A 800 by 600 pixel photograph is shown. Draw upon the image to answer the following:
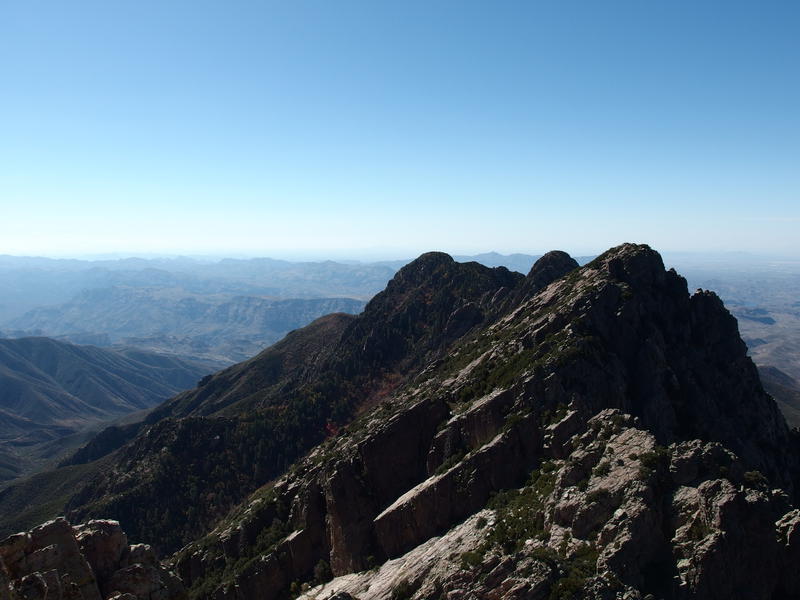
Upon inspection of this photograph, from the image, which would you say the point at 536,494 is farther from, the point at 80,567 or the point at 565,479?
the point at 80,567

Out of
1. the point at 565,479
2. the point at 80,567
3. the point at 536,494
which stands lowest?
the point at 536,494

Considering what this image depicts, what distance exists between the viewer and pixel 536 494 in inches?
1532

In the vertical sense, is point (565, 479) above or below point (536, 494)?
above

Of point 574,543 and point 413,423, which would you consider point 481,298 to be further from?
point 574,543

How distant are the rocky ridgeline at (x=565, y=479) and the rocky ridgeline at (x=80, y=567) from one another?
13.4 metres

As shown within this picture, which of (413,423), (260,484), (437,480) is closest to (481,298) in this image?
(260,484)

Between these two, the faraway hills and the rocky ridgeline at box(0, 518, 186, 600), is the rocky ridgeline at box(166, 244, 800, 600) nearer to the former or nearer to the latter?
the faraway hills

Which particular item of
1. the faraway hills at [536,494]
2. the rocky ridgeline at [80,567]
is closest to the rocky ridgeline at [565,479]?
the faraway hills at [536,494]

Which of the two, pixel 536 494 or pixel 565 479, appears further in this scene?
pixel 536 494

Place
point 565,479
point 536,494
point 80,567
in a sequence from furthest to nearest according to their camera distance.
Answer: point 536,494 → point 565,479 → point 80,567

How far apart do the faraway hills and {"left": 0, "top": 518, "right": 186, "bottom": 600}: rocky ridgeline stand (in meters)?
0.09

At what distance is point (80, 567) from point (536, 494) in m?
27.9

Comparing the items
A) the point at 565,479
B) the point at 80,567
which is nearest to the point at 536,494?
the point at 565,479

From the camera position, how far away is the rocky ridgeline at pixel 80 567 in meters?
25.5
